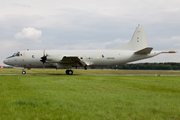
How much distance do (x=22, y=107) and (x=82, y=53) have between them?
73.2 ft

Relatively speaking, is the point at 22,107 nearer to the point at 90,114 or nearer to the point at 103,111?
the point at 90,114

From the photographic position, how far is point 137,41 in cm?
2958

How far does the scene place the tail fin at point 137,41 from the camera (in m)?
29.6

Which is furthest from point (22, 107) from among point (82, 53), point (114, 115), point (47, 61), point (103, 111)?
point (82, 53)

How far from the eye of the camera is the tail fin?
29.6 meters

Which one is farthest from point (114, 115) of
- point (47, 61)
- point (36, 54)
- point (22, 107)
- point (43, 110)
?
point (36, 54)

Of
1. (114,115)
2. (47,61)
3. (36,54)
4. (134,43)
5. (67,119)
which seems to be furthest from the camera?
(134,43)

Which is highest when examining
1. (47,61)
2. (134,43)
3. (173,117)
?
(134,43)

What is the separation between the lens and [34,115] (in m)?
5.04

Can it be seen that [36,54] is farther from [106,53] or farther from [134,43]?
[134,43]

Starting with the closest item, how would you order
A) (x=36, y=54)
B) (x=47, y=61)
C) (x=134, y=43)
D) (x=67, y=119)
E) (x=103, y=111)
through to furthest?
1. (x=67, y=119)
2. (x=103, y=111)
3. (x=47, y=61)
4. (x=36, y=54)
5. (x=134, y=43)

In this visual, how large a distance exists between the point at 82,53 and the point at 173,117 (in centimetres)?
2342

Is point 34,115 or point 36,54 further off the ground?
point 36,54

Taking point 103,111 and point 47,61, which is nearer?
point 103,111
